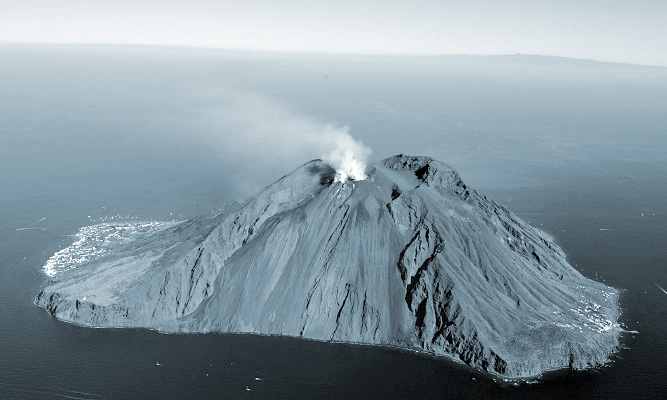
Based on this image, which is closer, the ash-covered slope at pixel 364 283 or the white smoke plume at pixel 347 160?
the ash-covered slope at pixel 364 283

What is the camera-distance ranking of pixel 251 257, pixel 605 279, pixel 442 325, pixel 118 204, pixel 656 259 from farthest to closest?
pixel 118 204 → pixel 656 259 → pixel 605 279 → pixel 251 257 → pixel 442 325

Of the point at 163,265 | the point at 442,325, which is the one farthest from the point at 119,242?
the point at 442,325

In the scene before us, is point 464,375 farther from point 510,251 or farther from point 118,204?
point 118,204

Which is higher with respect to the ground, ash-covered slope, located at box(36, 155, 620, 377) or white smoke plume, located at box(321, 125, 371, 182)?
white smoke plume, located at box(321, 125, 371, 182)

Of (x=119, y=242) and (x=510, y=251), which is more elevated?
(x=510, y=251)

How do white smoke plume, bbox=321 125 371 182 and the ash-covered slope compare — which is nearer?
the ash-covered slope

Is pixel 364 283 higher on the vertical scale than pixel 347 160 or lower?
lower

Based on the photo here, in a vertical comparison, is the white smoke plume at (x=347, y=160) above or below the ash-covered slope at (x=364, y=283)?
above

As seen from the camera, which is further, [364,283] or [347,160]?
[347,160]
